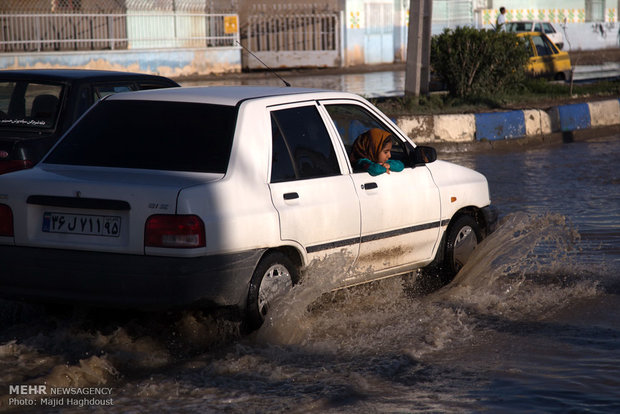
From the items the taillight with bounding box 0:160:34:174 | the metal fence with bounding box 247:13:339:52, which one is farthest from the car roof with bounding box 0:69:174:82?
the metal fence with bounding box 247:13:339:52

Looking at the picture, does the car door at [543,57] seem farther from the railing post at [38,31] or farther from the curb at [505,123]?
the railing post at [38,31]

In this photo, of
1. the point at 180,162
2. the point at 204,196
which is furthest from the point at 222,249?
the point at 180,162

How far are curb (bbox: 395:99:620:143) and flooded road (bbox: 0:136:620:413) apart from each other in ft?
24.2

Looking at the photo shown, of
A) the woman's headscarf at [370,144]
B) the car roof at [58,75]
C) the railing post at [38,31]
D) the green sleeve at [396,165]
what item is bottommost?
the green sleeve at [396,165]

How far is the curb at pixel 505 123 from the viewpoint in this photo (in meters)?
14.6

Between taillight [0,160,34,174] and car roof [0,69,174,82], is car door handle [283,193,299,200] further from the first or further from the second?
car roof [0,69,174,82]

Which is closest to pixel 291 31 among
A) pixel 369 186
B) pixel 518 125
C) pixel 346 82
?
pixel 346 82

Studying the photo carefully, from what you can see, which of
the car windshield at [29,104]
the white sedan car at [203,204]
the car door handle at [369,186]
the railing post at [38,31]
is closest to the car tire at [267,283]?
the white sedan car at [203,204]

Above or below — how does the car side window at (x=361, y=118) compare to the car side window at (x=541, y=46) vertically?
below

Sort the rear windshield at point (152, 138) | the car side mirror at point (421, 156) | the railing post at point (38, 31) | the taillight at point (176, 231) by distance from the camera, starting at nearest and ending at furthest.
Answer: the taillight at point (176, 231)
the rear windshield at point (152, 138)
the car side mirror at point (421, 156)
the railing post at point (38, 31)

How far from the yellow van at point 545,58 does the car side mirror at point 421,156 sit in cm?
1801

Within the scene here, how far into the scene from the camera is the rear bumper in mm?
4805

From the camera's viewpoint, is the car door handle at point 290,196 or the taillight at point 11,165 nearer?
the car door handle at point 290,196

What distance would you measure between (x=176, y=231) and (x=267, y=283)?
686 millimetres
